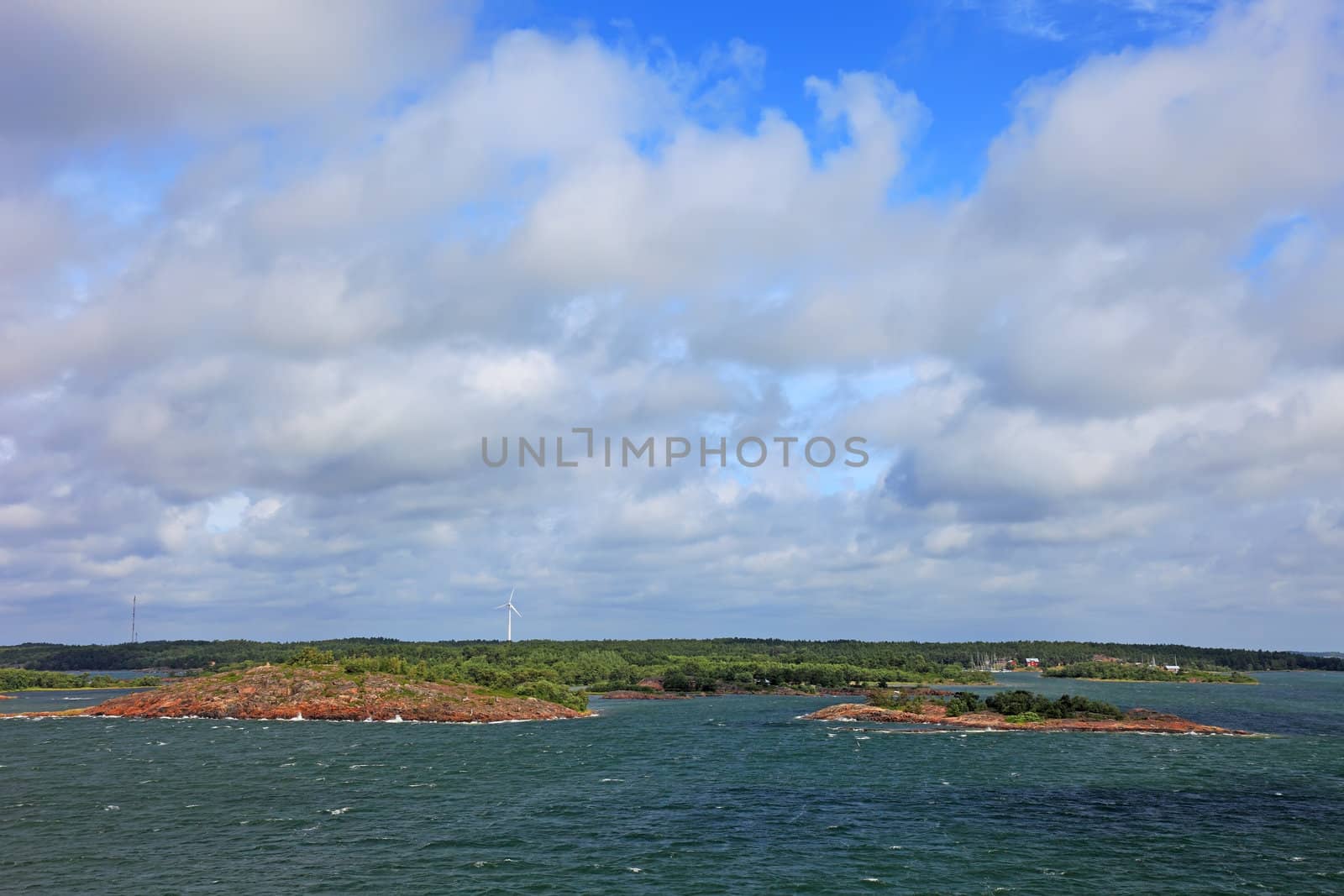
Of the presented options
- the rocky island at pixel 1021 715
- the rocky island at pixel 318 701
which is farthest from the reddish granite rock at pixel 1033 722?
the rocky island at pixel 318 701

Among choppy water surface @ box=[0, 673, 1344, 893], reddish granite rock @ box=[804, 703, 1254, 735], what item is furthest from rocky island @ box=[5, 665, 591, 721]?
reddish granite rock @ box=[804, 703, 1254, 735]

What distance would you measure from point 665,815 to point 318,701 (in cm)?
10708

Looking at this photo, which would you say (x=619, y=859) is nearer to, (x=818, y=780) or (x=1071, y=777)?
(x=818, y=780)

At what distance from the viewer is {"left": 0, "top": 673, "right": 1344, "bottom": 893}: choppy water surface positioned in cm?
5803

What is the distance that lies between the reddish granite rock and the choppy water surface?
32.4ft

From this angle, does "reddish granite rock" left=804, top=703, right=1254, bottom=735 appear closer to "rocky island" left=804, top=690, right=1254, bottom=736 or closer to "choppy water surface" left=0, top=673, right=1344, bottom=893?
"rocky island" left=804, top=690, right=1254, bottom=736

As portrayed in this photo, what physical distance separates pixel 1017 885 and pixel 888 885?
7.74m

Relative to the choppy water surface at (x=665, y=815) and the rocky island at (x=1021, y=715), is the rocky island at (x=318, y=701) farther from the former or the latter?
the rocky island at (x=1021, y=715)

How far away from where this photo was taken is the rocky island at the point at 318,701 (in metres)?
164

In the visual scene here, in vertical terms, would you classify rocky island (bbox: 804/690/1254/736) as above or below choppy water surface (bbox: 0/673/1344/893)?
below

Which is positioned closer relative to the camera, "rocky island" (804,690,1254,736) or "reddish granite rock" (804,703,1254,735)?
"reddish granite rock" (804,703,1254,735)

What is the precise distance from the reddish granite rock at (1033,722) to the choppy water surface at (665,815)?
989 centimetres

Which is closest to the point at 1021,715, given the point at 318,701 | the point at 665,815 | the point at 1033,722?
the point at 1033,722

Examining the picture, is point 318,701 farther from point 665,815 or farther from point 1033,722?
point 1033,722
